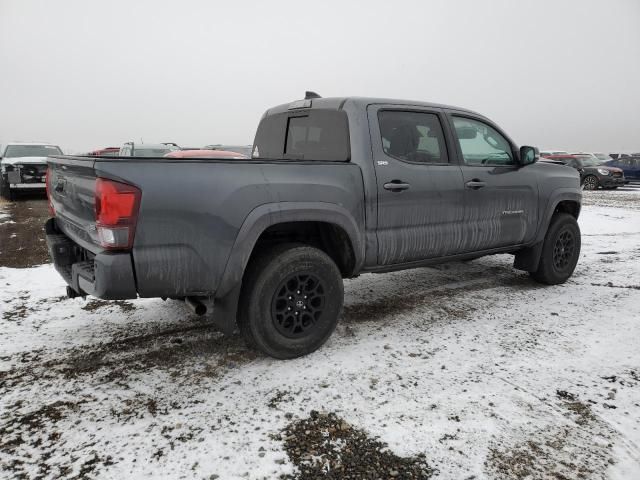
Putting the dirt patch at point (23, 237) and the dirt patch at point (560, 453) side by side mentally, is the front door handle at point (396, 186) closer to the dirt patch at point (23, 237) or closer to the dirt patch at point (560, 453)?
the dirt patch at point (560, 453)

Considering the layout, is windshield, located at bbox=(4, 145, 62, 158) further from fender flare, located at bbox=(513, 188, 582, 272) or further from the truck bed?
fender flare, located at bbox=(513, 188, 582, 272)

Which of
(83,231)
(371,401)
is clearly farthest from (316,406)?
(83,231)

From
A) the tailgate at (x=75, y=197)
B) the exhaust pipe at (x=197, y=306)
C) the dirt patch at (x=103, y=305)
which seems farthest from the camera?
the dirt patch at (x=103, y=305)

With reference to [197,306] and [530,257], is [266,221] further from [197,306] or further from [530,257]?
[530,257]

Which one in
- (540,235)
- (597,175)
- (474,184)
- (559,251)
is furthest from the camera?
(597,175)

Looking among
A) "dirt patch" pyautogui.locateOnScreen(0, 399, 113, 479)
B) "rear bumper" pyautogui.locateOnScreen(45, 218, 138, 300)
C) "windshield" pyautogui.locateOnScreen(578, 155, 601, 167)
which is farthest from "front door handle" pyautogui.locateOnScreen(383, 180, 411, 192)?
"windshield" pyautogui.locateOnScreen(578, 155, 601, 167)

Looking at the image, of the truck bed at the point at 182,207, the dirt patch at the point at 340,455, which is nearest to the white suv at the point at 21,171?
the truck bed at the point at 182,207

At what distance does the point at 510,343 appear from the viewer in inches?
138

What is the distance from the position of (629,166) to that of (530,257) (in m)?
22.7

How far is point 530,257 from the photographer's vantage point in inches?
194

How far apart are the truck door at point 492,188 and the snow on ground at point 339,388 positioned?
0.69 m

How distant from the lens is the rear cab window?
3586 mm

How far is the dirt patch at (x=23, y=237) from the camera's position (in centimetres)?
598

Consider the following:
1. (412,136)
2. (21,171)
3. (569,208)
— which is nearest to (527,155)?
(569,208)
